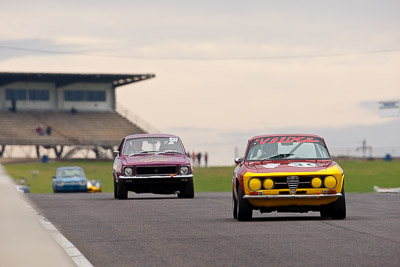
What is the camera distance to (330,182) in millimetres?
15078

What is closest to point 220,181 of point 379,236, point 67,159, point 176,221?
point 67,159

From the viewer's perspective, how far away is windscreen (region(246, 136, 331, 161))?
638 inches

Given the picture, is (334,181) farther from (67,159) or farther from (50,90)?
(50,90)

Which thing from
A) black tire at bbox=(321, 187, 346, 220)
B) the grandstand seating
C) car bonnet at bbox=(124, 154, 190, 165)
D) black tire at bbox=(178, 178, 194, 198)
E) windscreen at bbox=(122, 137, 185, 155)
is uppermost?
black tire at bbox=(321, 187, 346, 220)

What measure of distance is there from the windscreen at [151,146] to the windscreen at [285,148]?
10.1 metres

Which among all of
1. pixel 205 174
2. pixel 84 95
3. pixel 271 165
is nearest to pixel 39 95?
pixel 84 95

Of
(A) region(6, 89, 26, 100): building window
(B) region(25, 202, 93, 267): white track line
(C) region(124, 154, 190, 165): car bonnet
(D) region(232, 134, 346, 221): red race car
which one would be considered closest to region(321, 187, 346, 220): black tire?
(D) region(232, 134, 346, 221): red race car

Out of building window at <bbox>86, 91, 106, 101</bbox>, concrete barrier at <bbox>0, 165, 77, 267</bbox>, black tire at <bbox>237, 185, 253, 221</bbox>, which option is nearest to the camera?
concrete barrier at <bbox>0, 165, 77, 267</bbox>

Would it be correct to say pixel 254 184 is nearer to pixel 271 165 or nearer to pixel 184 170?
pixel 271 165

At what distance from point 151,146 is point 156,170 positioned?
4.20ft

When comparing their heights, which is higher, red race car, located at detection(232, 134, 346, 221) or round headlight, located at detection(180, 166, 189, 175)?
red race car, located at detection(232, 134, 346, 221)

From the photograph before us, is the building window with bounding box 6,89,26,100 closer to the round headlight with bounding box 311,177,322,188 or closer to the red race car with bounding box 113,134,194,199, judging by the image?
the red race car with bounding box 113,134,194,199

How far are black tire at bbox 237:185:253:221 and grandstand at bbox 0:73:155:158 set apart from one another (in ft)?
215

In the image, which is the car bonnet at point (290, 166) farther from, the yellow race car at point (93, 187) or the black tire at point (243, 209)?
the yellow race car at point (93, 187)
